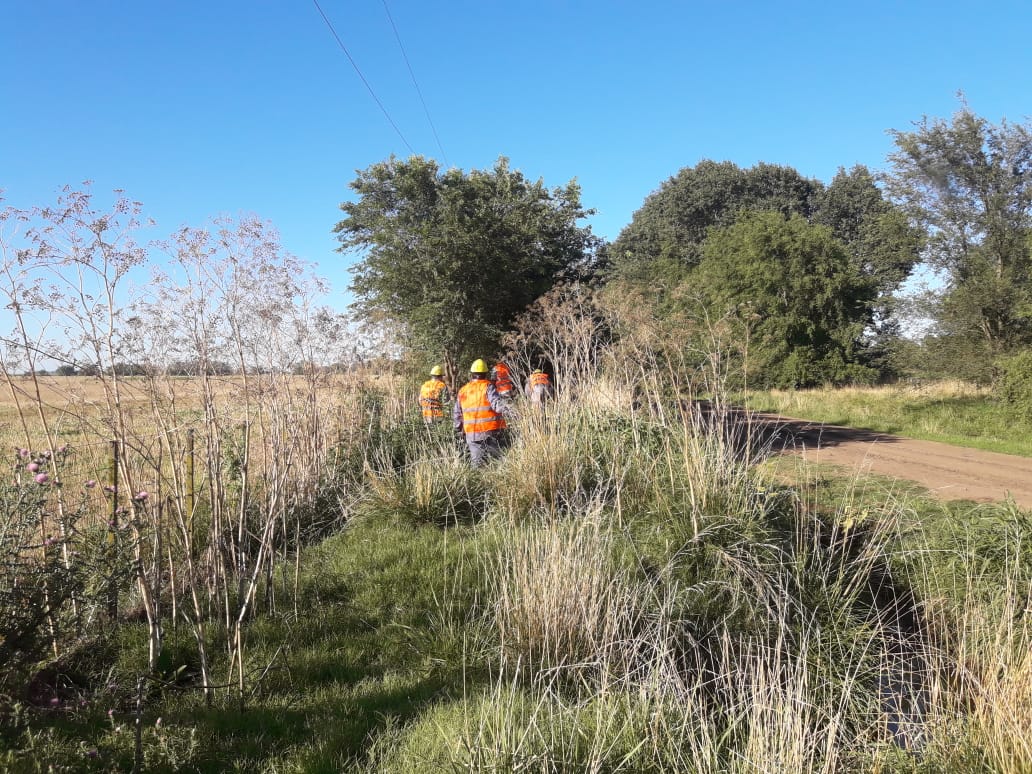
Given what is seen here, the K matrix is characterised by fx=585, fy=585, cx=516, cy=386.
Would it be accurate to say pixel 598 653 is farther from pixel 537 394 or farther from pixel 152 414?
pixel 537 394

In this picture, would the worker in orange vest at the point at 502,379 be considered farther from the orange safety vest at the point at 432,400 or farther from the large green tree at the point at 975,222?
the large green tree at the point at 975,222

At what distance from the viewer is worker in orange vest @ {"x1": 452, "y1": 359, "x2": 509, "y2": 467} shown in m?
7.46

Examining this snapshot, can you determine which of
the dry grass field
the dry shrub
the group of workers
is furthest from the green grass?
the dry grass field

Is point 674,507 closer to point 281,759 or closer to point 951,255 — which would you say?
point 281,759

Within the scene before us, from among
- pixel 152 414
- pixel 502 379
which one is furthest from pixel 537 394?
pixel 152 414

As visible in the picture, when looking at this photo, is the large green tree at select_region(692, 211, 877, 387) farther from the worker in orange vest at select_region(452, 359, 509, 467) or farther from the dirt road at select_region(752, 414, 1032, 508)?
the worker in orange vest at select_region(452, 359, 509, 467)

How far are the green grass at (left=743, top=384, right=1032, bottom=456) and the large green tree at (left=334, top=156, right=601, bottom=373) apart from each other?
270 inches

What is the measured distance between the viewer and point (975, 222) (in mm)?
17547

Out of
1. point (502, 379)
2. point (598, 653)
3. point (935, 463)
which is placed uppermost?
point (502, 379)

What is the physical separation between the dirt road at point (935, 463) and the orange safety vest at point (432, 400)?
14.8ft

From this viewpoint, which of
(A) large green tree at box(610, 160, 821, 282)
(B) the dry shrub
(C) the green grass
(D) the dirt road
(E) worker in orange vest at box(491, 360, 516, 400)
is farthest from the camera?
(A) large green tree at box(610, 160, 821, 282)

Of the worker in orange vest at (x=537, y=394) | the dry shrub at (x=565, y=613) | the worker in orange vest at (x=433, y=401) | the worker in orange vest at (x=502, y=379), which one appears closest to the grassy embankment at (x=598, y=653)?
the dry shrub at (x=565, y=613)

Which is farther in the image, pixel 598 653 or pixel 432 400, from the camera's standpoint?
pixel 432 400

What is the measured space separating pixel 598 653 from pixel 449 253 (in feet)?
40.9
